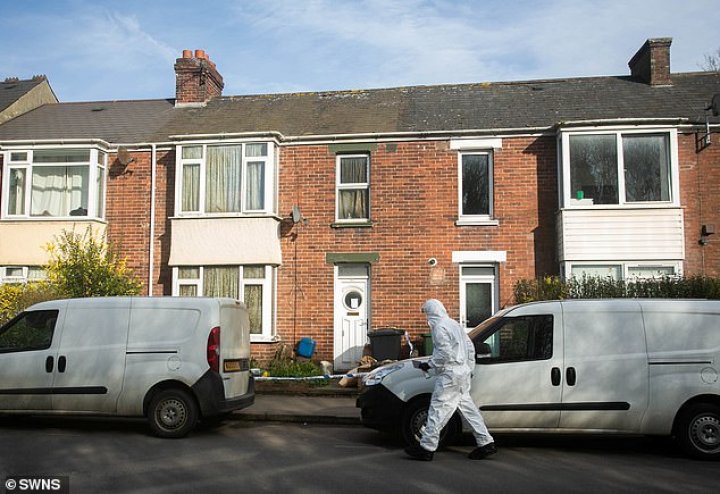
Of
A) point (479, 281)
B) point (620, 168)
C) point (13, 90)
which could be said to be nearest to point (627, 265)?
point (620, 168)

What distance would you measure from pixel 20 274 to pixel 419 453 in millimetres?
12386

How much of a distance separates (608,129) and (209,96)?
35.4 ft

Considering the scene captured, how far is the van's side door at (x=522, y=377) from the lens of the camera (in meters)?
8.07

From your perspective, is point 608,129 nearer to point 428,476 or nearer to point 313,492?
point 428,476

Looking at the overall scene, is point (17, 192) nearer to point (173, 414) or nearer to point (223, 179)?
point (223, 179)

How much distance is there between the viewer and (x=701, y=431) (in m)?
7.84

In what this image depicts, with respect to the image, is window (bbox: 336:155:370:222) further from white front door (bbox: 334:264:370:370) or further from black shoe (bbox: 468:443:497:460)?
black shoe (bbox: 468:443:497:460)

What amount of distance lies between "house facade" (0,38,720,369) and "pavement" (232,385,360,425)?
2555 mm

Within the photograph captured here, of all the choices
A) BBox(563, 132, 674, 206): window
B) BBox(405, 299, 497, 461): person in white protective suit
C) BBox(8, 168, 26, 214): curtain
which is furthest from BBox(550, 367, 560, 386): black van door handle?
BBox(8, 168, 26, 214): curtain

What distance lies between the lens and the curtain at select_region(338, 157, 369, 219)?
51.8 feet

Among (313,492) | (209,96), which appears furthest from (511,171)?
(313,492)

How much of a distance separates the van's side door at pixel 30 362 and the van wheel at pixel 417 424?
4976 millimetres

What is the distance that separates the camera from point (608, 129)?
48.0 feet

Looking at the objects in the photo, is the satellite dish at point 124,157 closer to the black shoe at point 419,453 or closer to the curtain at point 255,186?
the curtain at point 255,186
